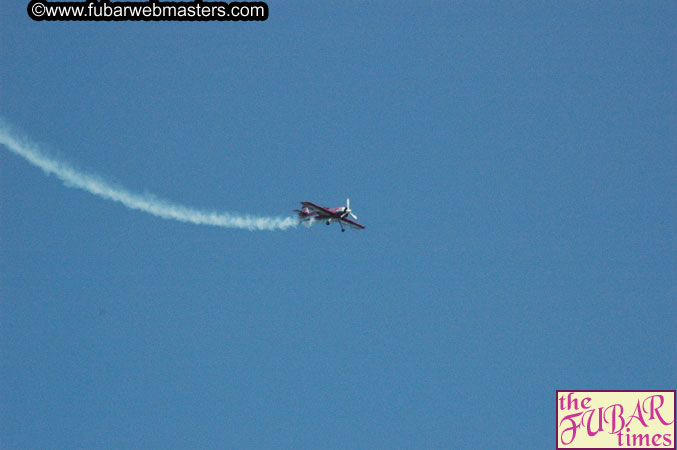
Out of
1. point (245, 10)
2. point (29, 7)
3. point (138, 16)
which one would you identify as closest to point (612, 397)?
point (245, 10)

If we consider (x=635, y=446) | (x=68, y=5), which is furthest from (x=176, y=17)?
(x=635, y=446)

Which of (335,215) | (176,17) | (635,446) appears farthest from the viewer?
(335,215)

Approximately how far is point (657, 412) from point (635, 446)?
131 inches

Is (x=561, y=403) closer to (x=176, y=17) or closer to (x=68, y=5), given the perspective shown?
(x=176, y=17)

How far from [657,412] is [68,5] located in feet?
170

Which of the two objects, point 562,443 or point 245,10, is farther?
point 562,443

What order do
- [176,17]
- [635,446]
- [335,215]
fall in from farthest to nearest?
[335,215]
[635,446]
[176,17]

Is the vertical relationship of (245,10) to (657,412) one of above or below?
above

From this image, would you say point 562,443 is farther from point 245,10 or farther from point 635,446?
point 245,10

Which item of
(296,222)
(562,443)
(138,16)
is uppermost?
(138,16)

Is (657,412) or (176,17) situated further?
(657,412)

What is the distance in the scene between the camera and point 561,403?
73312 mm

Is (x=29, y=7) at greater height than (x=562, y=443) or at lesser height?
greater

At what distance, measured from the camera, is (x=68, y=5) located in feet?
216
